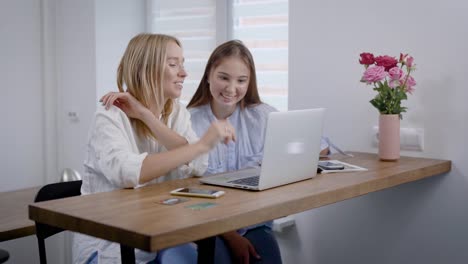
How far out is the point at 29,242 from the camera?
11.2 feet

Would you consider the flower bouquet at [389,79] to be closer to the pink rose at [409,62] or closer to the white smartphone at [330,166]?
the pink rose at [409,62]

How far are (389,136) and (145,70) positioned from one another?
0.90m

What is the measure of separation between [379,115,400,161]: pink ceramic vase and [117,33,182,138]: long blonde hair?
32.0 inches

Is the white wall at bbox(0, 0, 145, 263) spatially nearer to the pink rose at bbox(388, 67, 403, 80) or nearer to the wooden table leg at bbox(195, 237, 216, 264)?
the pink rose at bbox(388, 67, 403, 80)

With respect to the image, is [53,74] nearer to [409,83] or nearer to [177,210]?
[409,83]

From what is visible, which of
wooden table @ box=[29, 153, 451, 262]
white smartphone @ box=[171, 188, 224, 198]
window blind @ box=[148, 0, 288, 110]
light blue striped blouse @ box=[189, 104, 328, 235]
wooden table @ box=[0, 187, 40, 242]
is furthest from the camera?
window blind @ box=[148, 0, 288, 110]

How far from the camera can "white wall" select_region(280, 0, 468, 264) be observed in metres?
2.33

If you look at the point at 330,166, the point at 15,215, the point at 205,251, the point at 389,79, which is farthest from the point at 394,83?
the point at 15,215

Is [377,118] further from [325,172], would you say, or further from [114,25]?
[114,25]

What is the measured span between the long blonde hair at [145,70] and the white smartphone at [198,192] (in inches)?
14.1

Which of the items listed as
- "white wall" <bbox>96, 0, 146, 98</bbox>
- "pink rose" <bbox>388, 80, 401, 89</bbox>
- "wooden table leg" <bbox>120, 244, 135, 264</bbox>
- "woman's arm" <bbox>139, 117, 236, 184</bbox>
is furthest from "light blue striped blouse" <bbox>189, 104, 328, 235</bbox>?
"white wall" <bbox>96, 0, 146, 98</bbox>

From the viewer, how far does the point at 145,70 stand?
2.01 m

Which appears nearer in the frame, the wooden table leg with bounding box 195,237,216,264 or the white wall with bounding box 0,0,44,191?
the wooden table leg with bounding box 195,237,216,264

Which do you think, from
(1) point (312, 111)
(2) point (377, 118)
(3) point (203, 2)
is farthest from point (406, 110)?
(3) point (203, 2)
